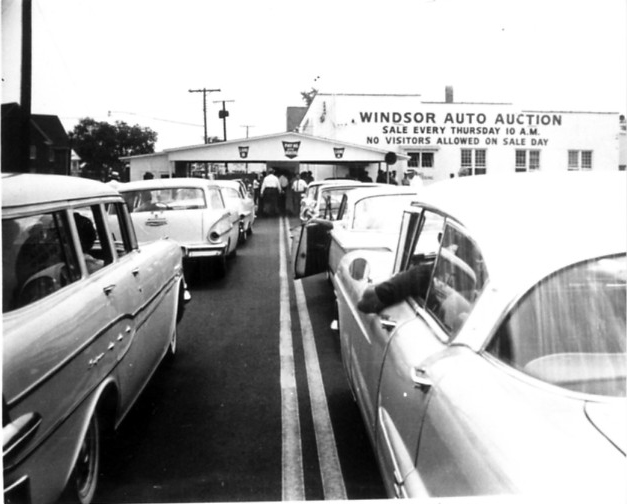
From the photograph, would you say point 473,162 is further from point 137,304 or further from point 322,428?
point 137,304

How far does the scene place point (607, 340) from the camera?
1548 millimetres

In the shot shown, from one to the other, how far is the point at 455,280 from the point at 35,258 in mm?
1320

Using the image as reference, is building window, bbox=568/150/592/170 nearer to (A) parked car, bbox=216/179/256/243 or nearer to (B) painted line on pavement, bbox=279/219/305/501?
(B) painted line on pavement, bbox=279/219/305/501

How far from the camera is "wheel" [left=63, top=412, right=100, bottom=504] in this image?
78.0 inches

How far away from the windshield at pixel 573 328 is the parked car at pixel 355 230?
322 centimetres

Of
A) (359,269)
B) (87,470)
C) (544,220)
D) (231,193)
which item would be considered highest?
(231,193)

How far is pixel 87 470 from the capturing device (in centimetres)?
216

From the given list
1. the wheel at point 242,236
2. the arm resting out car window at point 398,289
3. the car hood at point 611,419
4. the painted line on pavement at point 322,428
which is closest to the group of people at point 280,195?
the wheel at point 242,236

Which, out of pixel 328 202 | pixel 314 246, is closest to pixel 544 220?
pixel 314 246

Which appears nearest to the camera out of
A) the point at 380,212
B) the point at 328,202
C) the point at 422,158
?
the point at 422,158

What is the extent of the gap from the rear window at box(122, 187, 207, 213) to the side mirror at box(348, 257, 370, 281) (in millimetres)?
3127

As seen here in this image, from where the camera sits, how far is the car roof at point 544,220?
1600mm

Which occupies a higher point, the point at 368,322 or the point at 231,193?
the point at 231,193

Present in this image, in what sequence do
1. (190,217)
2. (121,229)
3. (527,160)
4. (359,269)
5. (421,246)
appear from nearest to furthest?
(421,246), (527,160), (359,269), (121,229), (190,217)
